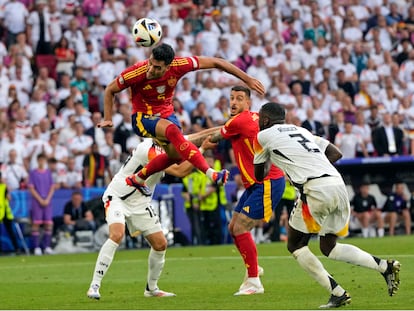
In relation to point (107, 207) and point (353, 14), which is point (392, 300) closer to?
point (107, 207)

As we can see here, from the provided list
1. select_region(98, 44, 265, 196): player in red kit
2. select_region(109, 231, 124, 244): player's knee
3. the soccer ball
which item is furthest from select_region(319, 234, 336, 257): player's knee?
the soccer ball

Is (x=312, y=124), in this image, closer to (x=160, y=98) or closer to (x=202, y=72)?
(x=202, y=72)

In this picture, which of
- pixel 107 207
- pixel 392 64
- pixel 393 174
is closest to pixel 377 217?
pixel 393 174

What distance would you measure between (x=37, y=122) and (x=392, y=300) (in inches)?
642

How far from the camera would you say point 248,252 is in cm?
1477

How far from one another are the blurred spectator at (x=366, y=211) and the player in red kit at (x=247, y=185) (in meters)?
12.8

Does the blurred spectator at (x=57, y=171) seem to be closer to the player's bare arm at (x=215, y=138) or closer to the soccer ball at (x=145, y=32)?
the player's bare arm at (x=215, y=138)

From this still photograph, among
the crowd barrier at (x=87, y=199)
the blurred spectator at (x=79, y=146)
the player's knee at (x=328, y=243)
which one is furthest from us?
the blurred spectator at (x=79, y=146)

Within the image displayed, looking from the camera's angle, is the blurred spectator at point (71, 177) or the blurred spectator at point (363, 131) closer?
the blurred spectator at point (71, 177)

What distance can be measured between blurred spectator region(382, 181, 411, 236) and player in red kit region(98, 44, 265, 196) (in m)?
14.0

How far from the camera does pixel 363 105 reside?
30984 mm

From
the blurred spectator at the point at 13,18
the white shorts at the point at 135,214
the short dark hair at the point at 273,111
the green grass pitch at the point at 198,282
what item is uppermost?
the blurred spectator at the point at 13,18

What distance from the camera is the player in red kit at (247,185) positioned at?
48.9 ft

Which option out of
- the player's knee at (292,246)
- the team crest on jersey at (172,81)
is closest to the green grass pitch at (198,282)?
the player's knee at (292,246)
